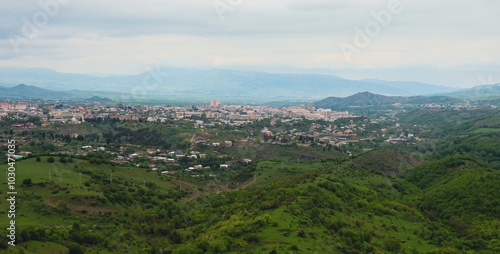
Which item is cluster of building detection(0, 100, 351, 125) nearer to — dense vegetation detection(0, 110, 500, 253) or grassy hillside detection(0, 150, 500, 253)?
dense vegetation detection(0, 110, 500, 253)

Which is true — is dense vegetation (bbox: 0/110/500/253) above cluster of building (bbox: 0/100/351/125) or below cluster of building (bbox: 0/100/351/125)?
below

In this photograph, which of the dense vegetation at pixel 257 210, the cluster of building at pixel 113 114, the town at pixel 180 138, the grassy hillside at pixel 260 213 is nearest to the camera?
the grassy hillside at pixel 260 213

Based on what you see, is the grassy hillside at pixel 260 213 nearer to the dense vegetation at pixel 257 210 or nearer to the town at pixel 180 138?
the dense vegetation at pixel 257 210

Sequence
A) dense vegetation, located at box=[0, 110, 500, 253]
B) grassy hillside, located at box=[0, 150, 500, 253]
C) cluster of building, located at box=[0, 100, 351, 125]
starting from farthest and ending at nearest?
cluster of building, located at box=[0, 100, 351, 125]
dense vegetation, located at box=[0, 110, 500, 253]
grassy hillside, located at box=[0, 150, 500, 253]

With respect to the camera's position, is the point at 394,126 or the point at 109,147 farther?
the point at 394,126

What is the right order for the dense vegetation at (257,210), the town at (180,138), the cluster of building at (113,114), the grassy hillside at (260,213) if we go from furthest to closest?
the cluster of building at (113,114) < the town at (180,138) < the dense vegetation at (257,210) < the grassy hillside at (260,213)

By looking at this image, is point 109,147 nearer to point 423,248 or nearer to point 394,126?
point 423,248

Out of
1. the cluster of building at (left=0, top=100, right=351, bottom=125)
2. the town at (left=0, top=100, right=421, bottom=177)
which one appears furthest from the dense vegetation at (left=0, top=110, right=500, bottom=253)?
the cluster of building at (left=0, top=100, right=351, bottom=125)

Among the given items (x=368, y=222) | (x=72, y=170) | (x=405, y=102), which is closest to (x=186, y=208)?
(x=72, y=170)

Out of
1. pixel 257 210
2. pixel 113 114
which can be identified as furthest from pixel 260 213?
pixel 113 114

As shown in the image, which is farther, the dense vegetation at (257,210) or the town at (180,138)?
the town at (180,138)

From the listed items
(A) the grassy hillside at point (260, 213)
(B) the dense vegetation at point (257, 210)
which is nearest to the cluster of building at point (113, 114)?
(B) the dense vegetation at point (257, 210)
